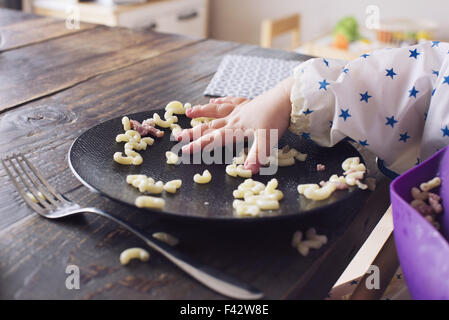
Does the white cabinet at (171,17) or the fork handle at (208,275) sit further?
the white cabinet at (171,17)

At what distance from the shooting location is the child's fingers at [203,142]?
2.06ft

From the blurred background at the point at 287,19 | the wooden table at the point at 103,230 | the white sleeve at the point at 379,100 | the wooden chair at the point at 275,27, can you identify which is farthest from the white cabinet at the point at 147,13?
the white sleeve at the point at 379,100

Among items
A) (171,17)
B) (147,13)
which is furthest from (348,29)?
(147,13)

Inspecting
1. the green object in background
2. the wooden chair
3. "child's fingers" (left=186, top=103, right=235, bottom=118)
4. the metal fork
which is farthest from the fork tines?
the green object in background

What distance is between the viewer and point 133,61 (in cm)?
110

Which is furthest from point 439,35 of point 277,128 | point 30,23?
point 277,128

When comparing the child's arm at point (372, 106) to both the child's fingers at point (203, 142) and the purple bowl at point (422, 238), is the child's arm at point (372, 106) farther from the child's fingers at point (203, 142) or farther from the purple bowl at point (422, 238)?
the purple bowl at point (422, 238)

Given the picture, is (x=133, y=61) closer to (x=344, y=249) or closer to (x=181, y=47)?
(x=181, y=47)

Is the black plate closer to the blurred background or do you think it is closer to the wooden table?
the wooden table

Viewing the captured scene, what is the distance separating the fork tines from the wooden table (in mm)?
11

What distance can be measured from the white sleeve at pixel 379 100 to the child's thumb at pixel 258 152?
2.9 inches

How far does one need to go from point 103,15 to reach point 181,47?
138 centimetres

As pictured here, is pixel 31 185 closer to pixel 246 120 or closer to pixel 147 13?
pixel 246 120

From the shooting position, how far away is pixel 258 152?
1.95 ft
